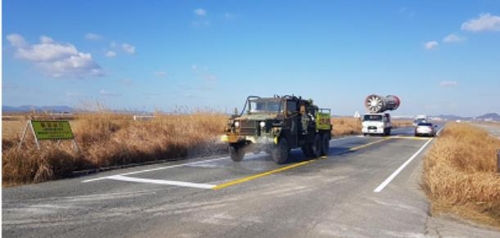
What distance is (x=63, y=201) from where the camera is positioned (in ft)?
24.9

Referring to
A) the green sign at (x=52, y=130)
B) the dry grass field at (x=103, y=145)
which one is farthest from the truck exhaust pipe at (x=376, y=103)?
the green sign at (x=52, y=130)

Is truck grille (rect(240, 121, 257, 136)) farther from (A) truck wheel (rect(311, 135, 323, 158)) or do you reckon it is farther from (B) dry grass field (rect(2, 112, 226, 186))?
(A) truck wheel (rect(311, 135, 323, 158))

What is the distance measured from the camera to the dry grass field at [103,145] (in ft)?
32.8

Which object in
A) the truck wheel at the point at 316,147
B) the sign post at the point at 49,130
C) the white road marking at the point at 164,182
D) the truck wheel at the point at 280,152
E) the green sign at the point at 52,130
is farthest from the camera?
the truck wheel at the point at 316,147

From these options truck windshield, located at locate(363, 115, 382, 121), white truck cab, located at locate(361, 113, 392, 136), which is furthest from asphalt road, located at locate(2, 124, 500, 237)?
truck windshield, located at locate(363, 115, 382, 121)

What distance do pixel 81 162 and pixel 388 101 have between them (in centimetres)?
3743

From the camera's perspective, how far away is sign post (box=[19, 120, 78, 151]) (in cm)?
1145

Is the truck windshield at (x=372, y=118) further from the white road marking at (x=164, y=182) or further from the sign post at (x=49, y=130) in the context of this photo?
the white road marking at (x=164, y=182)

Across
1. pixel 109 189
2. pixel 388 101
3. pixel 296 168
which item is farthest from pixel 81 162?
pixel 388 101

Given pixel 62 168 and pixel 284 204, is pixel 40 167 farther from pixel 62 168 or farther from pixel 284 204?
pixel 284 204

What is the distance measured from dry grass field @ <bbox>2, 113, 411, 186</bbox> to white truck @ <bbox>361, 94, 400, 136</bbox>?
66.4 feet

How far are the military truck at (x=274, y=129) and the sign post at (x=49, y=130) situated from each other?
194 inches

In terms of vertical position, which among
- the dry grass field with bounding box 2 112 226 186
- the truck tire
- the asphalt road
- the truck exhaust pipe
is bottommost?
the asphalt road

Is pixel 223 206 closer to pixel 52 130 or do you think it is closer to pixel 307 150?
pixel 52 130
